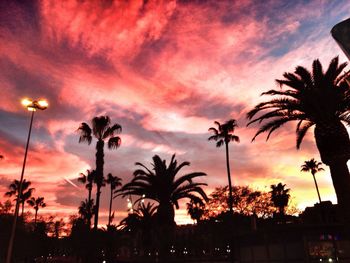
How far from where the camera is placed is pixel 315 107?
55.4 ft

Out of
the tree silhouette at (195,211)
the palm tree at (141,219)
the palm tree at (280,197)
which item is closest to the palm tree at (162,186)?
the palm tree at (141,219)

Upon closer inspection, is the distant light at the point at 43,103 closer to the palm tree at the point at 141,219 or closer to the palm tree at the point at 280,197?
the palm tree at the point at 141,219

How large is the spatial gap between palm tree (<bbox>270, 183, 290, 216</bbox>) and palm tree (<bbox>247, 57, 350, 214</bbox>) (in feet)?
150

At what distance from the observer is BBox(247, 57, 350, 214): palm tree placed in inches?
622

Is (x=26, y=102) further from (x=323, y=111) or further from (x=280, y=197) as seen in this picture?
(x=280, y=197)

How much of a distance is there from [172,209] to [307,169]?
51.7 meters

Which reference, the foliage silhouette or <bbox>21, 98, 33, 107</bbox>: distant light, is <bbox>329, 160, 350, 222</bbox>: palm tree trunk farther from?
the foliage silhouette

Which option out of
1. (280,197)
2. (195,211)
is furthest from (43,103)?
(195,211)

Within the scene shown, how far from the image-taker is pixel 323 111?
55.0ft

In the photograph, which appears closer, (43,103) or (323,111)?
(323,111)

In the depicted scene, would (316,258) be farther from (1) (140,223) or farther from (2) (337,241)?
(1) (140,223)

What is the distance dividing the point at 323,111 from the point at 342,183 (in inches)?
149

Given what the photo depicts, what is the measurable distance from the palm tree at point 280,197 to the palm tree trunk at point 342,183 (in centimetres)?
4802

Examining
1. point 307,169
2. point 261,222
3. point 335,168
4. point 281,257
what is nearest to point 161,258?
point 281,257
